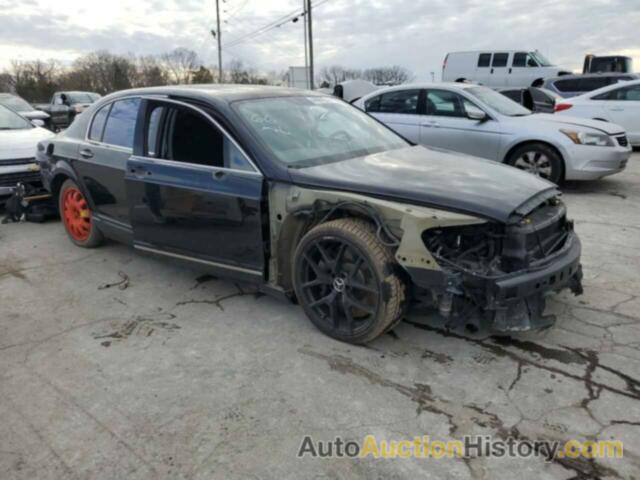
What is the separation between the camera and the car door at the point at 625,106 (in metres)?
9.80

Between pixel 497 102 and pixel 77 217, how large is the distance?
6.00 metres

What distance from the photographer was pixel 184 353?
3.16m

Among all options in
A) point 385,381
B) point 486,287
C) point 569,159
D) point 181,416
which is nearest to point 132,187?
point 181,416

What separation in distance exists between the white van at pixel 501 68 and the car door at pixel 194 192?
17.8 m

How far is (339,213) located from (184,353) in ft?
4.37

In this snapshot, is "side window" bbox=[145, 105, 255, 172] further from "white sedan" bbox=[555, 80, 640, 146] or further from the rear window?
the rear window

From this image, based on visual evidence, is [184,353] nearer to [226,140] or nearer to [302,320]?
[302,320]

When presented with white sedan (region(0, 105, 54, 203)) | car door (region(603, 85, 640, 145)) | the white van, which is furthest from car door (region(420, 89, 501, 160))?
the white van

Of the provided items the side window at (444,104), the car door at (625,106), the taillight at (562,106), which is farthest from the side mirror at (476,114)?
the car door at (625,106)

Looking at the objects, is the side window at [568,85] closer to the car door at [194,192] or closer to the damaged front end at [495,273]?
the damaged front end at [495,273]

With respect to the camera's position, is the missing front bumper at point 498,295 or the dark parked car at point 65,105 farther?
the dark parked car at point 65,105

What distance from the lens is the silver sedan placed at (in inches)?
269

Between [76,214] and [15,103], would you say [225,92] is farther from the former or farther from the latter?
[15,103]

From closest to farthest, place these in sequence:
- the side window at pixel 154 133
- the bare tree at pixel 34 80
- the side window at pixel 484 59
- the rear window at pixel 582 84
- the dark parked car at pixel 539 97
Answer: the side window at pixel 154 133 → the dark parked car at pixel 539 97 → the rear window at pixel 582 84 → the side window at pixel 484 59 → the bare tree at pixel 34 80
